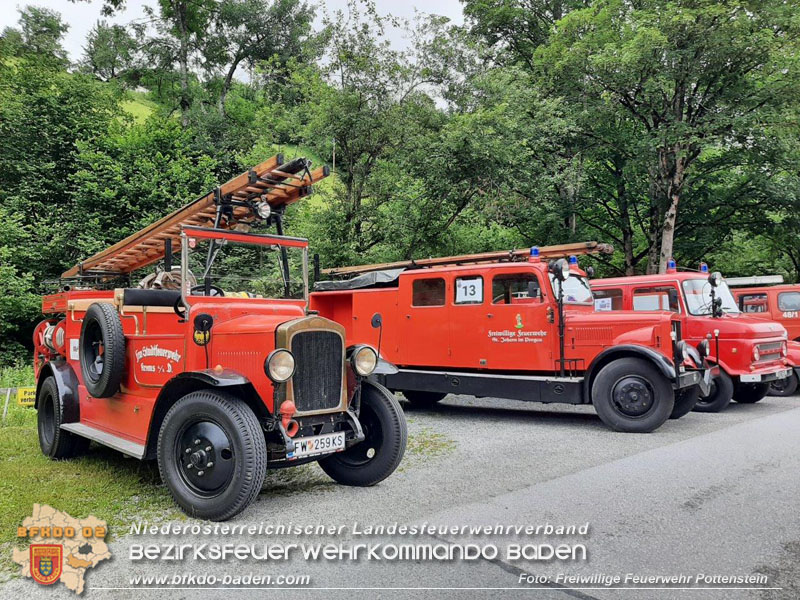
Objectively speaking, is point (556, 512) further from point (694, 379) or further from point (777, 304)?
point (777, 304)

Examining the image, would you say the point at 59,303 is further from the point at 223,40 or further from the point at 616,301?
the point at 223,40

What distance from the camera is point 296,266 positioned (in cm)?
601

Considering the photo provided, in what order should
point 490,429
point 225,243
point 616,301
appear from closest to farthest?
1. point 225,243
2. point 490,429
3. point 616,301

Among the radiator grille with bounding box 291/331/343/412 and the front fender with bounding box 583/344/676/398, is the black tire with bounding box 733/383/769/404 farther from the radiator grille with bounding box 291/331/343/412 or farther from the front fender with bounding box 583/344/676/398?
the radiator grille with bounding box 291/331/343/412

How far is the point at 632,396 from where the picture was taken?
788cm

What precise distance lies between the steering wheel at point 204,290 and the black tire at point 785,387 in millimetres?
11663

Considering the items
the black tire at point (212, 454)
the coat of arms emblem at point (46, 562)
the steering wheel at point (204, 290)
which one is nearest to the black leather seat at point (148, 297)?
the steering wheel at point (204, 290)

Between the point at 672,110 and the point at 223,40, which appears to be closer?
the point at 672,110

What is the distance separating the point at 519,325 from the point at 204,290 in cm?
511

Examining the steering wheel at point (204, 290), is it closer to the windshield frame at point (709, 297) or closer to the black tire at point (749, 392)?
the windshield frame at point (709, 297)

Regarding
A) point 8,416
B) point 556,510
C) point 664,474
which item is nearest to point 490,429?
point 664,474

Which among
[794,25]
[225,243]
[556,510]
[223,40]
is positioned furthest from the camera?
[223,40]

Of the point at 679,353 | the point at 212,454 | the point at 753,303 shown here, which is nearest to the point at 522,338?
the point at 679,353

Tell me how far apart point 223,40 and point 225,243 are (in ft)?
98.1
